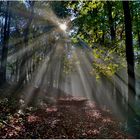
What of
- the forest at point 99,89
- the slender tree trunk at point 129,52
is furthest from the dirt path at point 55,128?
the slender tree trunk at point 129,52

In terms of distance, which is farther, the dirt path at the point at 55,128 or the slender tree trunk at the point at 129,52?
the slender tree trunk at the point at 129,52


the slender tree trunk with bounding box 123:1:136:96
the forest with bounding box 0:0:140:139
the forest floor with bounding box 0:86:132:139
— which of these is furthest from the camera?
the slender tree trunk with bounding box 123:1:136:96

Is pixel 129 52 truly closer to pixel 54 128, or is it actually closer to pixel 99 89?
pixel 54 128

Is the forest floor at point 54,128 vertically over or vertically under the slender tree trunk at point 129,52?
under

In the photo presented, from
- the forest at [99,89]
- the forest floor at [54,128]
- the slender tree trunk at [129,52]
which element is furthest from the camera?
the slender tree trunk at [129,52]

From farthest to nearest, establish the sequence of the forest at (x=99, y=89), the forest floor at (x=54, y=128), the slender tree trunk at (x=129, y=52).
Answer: the slender tree trunk at (x=129, y=52) < the forest at (x=99, y=89) < the forest floor at (x=54, y=128)

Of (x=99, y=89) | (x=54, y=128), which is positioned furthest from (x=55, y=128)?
(x=99, y=89)

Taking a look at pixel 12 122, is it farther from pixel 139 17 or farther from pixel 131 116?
pixel 139 17

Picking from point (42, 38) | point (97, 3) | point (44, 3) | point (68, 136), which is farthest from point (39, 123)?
point (42, 38)

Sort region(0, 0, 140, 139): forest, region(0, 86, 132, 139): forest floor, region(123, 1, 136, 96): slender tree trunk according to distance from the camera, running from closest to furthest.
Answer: region(0, 86, 132, 139): forest floor
region(0, 0, 140, 139): forest
region(123, 1, 136, 96): slender tree trunk

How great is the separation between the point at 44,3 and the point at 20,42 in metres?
17.9

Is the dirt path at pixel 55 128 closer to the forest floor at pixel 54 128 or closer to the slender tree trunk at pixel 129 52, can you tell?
the forest floor at pixel 54 128

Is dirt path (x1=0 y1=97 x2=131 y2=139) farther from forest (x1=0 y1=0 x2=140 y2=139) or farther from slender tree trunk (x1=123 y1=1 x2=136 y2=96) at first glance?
slender tree trunk (x1=123 y1=1 x2=136 y2=96)

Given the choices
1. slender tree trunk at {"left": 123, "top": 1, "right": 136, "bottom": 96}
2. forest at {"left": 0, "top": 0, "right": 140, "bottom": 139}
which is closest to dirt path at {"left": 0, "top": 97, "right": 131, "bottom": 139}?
forest at {"left": 0, "top": 0, "right": 140, "bottom": 139}
